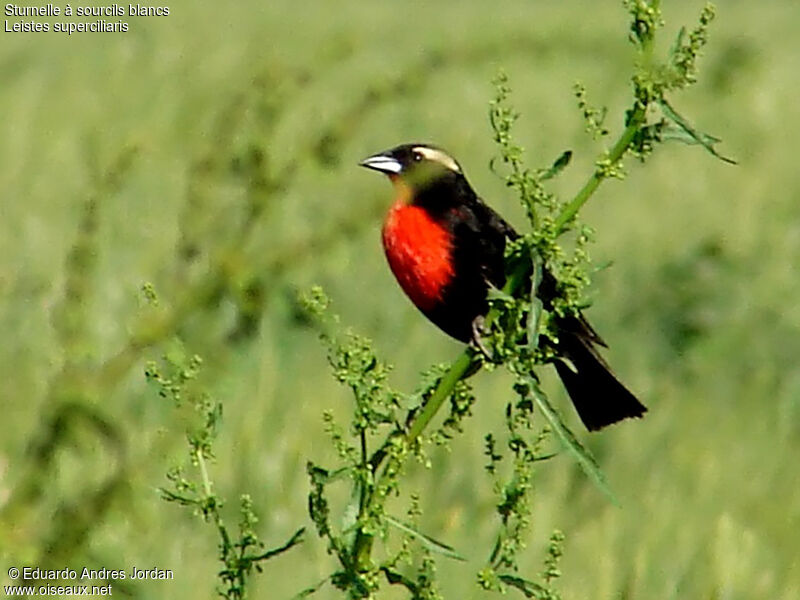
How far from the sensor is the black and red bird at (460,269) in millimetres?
3656

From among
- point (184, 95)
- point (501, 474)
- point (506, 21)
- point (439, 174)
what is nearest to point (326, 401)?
point (501, 474)

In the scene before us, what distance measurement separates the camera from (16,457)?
16.4ft

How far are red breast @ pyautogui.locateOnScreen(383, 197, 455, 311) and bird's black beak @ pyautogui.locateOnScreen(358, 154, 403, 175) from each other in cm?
32

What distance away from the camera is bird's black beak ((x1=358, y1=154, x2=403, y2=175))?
14.3 feet

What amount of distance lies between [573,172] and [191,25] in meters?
4.29

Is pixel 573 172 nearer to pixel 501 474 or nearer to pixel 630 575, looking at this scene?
pixel 501 474

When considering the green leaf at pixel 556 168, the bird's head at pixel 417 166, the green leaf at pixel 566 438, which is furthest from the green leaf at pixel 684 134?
the bird's head at pixel 417 166

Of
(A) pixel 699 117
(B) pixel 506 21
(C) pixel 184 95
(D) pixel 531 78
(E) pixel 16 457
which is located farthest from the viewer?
(B) pixel 506 21

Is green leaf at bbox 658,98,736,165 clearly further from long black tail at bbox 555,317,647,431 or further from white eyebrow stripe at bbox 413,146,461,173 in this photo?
white eyebrow stripe at bbox 413,146,461,173

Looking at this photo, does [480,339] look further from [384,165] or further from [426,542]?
[384,165]

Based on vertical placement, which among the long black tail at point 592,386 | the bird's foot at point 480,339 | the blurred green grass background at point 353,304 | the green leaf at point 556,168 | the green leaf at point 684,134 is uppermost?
the green leaf at point 684,134

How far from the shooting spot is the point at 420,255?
12.7ft

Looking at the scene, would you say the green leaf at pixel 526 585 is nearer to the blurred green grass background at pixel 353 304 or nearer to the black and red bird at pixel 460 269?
the blurred green grass background at pixel 353 304

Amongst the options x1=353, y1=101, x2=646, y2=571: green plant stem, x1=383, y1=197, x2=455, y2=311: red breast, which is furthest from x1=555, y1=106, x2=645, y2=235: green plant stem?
x1=383, y1=197, x2=455, y2=311: red breast
